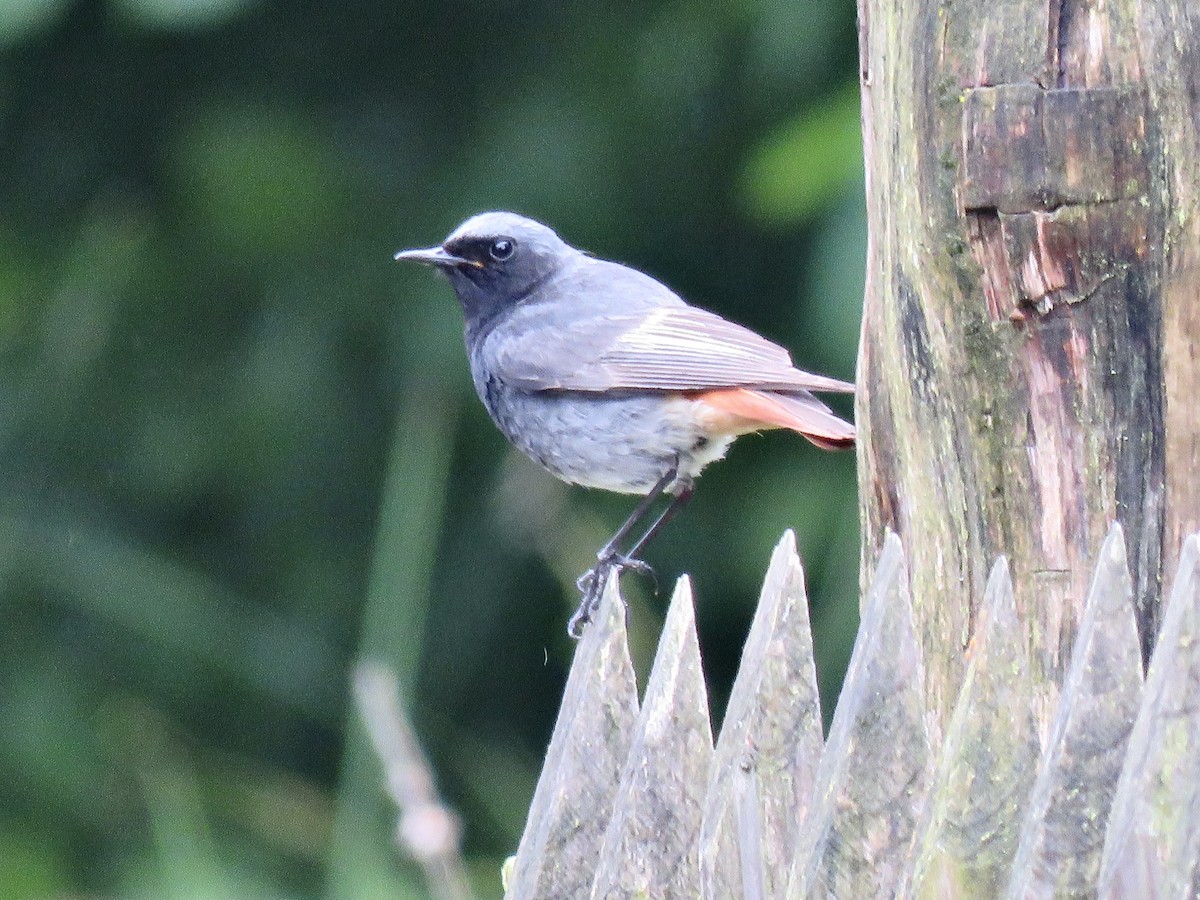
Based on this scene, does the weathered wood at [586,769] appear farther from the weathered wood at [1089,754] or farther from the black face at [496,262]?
the black face at [496,262]

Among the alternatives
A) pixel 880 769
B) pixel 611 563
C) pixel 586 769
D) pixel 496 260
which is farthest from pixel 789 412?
pixel 880 769

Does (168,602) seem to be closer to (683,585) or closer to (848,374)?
(848,374)

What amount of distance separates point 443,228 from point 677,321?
4.76 ft

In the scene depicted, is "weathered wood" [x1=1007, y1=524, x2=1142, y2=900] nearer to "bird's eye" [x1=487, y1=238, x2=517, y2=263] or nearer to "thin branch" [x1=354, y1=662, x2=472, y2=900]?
"thin branch" [x1=354, y1=662, x2=472, y2=900]

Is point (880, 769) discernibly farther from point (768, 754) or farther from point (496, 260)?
point (496, 260)

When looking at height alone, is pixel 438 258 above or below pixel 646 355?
above

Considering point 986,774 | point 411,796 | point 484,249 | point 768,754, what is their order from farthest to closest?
point 484,249, point 411,796, point 768,754, point 986,774

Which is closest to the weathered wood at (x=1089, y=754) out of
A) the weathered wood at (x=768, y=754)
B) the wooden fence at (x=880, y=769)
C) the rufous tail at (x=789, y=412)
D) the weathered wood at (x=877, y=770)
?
the wooden fence at (x=880, y=769)

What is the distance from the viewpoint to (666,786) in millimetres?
2057

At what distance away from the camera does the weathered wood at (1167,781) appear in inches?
60.1

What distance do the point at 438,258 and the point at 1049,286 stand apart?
9.06 ft

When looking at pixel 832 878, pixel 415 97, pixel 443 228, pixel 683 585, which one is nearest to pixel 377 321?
pixel 443 228

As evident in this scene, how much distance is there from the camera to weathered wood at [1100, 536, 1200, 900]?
1525mm

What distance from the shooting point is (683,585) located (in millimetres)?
2082
